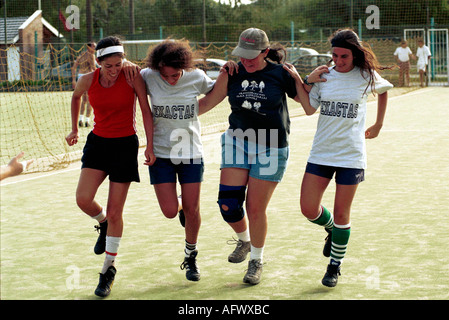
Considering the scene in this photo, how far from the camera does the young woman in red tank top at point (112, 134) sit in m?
5.35

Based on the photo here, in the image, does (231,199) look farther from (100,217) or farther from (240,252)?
(100,217)

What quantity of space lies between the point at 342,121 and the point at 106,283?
82.0 inches

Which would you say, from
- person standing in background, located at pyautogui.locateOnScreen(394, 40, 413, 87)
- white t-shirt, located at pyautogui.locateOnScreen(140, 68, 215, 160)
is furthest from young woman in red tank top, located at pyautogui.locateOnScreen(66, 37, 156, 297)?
person standing in background, located at pyautogui.locateOnScreen(394, 40, 413, 87)

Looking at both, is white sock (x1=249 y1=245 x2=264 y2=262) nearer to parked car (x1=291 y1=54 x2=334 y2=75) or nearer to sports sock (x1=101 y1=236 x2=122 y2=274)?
sports sock (x1=101 y1=236 x2=122 y2=274)

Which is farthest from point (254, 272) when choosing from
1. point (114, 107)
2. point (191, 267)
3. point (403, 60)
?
point (403, 60)

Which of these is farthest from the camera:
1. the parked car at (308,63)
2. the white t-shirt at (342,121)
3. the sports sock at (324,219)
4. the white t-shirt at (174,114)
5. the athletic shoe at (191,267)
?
the parked car at (308,63)

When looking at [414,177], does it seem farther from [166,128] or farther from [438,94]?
[438,94]

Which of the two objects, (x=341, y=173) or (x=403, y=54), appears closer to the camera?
(x=341, y=173)

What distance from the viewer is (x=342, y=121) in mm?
5359

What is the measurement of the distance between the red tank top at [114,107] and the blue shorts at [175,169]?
33cm

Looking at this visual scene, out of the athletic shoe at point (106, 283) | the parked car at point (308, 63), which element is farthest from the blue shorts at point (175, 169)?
the parked car at point (308, 63)

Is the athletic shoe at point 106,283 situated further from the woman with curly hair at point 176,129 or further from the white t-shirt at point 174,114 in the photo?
the white t-shirt at point 174,114

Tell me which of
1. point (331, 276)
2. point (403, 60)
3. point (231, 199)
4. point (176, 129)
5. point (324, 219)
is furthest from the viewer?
point (403, 60)
